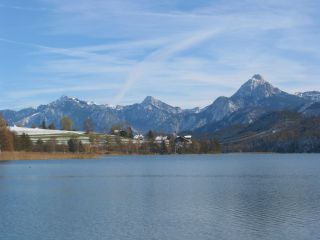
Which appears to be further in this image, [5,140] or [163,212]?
[5,140]

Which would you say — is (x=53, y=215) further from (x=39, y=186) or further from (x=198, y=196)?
(x=39, y=186)

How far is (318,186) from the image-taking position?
80000mm

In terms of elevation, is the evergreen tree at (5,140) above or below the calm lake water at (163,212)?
above

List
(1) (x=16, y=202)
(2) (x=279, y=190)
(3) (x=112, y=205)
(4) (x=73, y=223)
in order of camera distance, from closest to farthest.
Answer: (4) (x=73, y=223) → (3) (x=112, y=205) → (1) (x=16, y=202) → (2) (x=279, y=190)

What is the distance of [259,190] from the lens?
75.2 metres

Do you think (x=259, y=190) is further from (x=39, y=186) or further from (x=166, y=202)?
(x=39, y=186)

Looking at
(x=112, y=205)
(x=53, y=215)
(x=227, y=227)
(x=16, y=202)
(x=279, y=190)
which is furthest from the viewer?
(x=279, y=190)

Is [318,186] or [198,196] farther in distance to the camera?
[318,186]

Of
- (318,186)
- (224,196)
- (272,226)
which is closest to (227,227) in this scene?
(272,226)

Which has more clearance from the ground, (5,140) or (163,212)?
(5,140)

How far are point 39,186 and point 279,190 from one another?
3988 cm

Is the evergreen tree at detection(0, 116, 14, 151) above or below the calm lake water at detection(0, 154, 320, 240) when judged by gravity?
above

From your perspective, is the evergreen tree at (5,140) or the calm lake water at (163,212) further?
the evergreen tree at (5,140)

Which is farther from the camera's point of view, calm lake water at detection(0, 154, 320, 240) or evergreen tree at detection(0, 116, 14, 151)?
evergreen tree at detection(0, 116, 14, 151)
